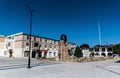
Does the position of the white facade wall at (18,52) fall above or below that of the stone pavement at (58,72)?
above

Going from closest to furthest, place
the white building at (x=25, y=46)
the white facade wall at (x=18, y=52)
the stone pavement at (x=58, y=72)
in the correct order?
the stone pavement at (x=58, y=72)
the white facade wall at (x=18, y=52)
the white building at (x=25, y=46)

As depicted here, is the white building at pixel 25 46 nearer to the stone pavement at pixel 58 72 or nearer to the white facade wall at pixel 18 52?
the white facade wall at pixel 18 52

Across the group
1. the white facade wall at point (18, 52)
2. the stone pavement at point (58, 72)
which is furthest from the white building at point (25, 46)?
the stone pavement at point (58, 72)

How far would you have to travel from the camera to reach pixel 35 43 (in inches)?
Answer: 2296

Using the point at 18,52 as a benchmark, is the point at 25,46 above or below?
above

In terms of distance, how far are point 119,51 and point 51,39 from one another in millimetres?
38833

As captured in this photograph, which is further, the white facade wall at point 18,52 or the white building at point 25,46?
the white building at point 25,46

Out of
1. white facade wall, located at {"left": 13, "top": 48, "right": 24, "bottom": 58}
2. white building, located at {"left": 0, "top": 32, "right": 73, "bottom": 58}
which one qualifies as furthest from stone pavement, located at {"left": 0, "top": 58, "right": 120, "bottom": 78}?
white building, located at {"left": 0, "top": 32, "right": 73, "bottom": 58}

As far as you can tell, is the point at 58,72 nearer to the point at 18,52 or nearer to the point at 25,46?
the point at 25,46

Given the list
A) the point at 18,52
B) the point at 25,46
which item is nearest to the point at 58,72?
the point at 25,46

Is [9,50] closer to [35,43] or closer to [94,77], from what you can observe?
[35,43]

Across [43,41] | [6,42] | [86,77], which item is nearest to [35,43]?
[43,41]

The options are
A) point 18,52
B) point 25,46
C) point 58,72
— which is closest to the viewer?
point 58,72

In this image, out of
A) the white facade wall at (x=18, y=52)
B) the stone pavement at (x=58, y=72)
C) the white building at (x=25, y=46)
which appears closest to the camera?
the stone pavement at (x=58, y=72)
